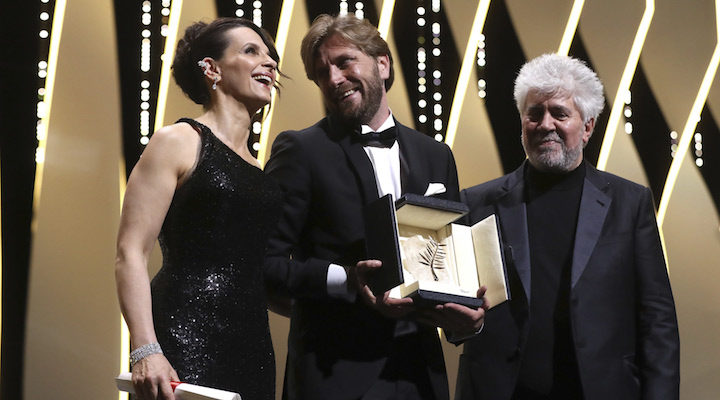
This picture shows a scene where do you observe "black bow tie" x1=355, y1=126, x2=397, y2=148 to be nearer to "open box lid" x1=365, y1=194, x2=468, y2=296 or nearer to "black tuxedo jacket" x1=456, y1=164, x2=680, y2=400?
"open box lid" x1=365, y1=194, x2=468, y2=296

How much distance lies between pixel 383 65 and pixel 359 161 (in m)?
0.39

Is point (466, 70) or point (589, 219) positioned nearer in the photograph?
point (589, 219)

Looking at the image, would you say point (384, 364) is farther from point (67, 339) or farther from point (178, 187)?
point (67, 339)

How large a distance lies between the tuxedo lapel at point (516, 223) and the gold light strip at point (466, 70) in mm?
862

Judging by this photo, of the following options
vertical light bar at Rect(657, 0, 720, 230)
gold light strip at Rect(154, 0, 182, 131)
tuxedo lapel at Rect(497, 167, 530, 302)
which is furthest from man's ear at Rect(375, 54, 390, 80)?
vertical light bar at Rect(657, 0, 720, 230)

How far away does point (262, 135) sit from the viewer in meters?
3.51

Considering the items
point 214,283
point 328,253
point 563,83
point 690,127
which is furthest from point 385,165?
point 690,127

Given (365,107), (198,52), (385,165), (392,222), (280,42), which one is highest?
(280,42)

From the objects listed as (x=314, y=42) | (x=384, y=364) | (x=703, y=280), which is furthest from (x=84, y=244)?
(x=703, y=280)

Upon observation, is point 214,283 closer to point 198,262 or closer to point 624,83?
point 198,262

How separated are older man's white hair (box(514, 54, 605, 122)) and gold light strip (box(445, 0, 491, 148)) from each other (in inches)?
32.4

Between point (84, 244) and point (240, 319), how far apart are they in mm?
1468

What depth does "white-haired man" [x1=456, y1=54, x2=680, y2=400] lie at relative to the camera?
252 centimetres

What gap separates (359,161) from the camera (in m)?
2.36
